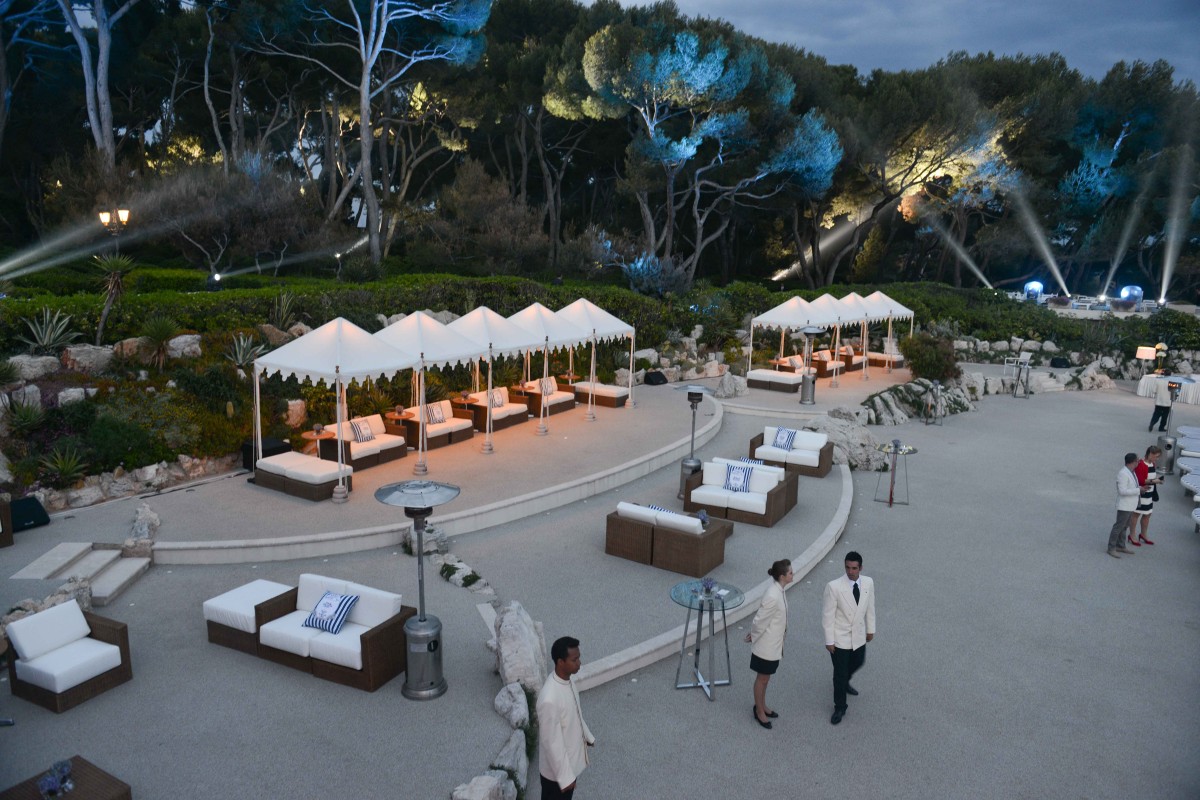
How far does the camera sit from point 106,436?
37.5 feet

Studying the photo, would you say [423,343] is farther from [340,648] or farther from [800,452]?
[340,648]

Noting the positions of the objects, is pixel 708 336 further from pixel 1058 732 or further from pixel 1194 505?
pixel 1058 732

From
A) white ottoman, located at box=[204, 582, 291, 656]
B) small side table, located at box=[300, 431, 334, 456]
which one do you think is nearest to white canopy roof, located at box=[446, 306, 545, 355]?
small side table, located at box=[300, 431, 334, 456]

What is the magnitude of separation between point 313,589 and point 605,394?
11476 millimetres

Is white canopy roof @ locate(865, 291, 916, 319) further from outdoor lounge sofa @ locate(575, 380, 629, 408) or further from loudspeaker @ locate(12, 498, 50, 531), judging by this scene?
loudspeaker @ locate(12, 498, 50, 531)

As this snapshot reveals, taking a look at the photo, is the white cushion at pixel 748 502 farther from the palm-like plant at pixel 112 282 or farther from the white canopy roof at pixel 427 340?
the palm-like plant at pixel 112 282

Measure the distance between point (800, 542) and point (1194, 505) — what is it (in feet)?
→ 26.5

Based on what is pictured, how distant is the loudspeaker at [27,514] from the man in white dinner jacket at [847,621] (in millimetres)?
9470

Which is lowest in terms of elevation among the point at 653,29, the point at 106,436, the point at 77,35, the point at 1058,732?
the point at 1058,732

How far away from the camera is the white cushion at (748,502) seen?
11211 mm

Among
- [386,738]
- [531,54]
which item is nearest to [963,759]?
[386,738]

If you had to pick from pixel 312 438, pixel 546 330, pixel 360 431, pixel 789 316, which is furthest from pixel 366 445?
pixel 789 316

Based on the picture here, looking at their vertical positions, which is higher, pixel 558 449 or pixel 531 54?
pixel 531 54

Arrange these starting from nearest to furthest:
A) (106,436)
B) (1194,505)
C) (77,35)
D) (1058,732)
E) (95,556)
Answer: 1. (1058,732)
2. (95,556)
3. (106,436)
4. (1194,505)
5. (77,35)
